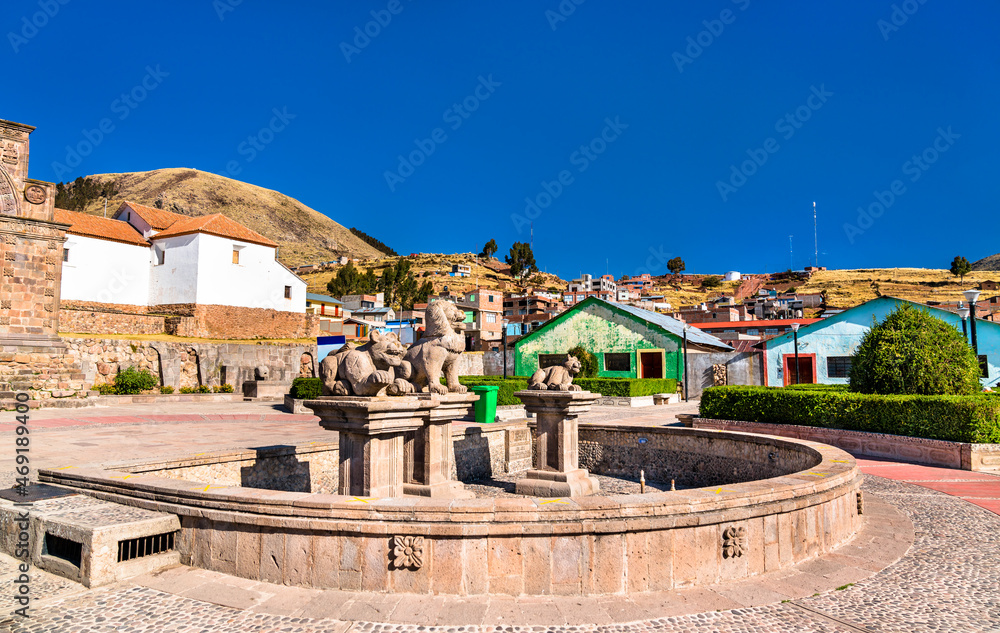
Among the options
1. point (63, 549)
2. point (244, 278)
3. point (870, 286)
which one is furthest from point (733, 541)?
point (870, 286)

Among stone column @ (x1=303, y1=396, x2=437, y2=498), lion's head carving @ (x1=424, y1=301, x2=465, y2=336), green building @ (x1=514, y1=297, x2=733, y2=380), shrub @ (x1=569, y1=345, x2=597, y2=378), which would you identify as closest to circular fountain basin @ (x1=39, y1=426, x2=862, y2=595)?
stone column @ (x1=303, y1=396, x2=437, y2=498)

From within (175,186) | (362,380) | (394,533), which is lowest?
(394,533)

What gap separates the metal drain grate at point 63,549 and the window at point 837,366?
3029 cm

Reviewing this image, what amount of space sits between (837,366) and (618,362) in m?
10.7

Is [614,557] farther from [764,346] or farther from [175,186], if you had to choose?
[175,186]

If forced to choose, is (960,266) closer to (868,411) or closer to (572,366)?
(868,411)

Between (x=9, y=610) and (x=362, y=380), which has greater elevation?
(x=362, y=380)

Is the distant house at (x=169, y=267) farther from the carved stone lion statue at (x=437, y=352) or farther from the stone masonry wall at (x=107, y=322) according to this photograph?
the carved stone lion statue at (x=437, y=352)

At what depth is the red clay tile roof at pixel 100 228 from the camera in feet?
113

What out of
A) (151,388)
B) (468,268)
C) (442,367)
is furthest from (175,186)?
(442,367)

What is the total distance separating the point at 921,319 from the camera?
1230 centimetres

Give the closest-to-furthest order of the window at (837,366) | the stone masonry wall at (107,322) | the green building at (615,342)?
the window at (837,366) → the stone masonry wall at (107,322) → the green building at (615,342)

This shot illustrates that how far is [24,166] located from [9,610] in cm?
2153

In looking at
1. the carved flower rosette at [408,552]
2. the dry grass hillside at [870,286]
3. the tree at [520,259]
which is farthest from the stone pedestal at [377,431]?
the tree at [520,259]
